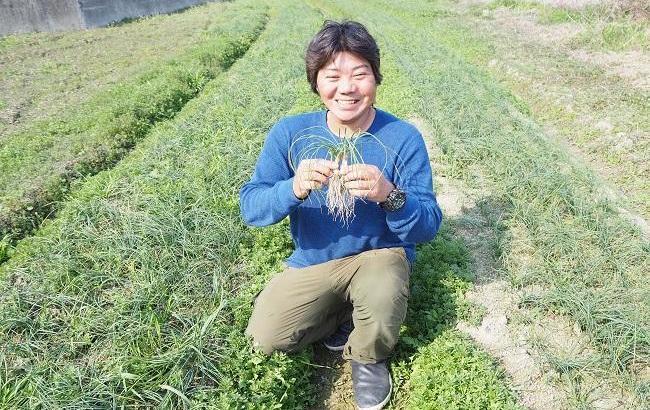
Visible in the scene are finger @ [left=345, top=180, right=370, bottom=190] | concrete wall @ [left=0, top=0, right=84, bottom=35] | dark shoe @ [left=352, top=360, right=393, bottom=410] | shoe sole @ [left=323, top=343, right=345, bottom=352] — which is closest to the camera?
finger @ [left=345, top=180, right=370, bottom=190]

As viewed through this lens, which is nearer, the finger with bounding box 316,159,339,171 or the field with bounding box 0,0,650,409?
the finger with bounding box 316,159,339,171

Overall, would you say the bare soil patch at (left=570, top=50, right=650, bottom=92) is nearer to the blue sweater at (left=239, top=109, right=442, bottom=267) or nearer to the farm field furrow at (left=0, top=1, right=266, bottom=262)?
the blue sweater at (left=239, top=109, right=442, bottom=267)

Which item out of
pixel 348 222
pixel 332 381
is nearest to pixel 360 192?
pixel 348 222

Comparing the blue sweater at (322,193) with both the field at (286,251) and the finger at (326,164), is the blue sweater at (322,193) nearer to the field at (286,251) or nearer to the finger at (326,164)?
the finger at (326,164)

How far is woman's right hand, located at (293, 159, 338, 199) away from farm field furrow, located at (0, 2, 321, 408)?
3.15ft

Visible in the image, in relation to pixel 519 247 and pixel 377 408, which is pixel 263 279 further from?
pixel 519 247

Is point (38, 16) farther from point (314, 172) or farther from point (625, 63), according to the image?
point (314, 172)

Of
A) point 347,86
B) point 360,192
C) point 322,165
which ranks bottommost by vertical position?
point 360,192

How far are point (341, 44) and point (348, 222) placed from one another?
2.84 ft

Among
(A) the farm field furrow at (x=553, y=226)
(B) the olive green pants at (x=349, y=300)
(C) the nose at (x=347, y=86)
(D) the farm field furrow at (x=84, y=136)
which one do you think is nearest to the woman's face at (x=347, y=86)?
(C) the nose at (x=347, y=86)

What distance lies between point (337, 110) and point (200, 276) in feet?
4.49

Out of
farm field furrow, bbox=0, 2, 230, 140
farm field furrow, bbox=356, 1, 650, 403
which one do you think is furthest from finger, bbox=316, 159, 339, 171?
farm field furrow, bbox=0, 2, 230, 140

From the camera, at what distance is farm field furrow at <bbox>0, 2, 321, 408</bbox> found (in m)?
2.23

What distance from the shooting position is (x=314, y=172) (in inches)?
80.4
